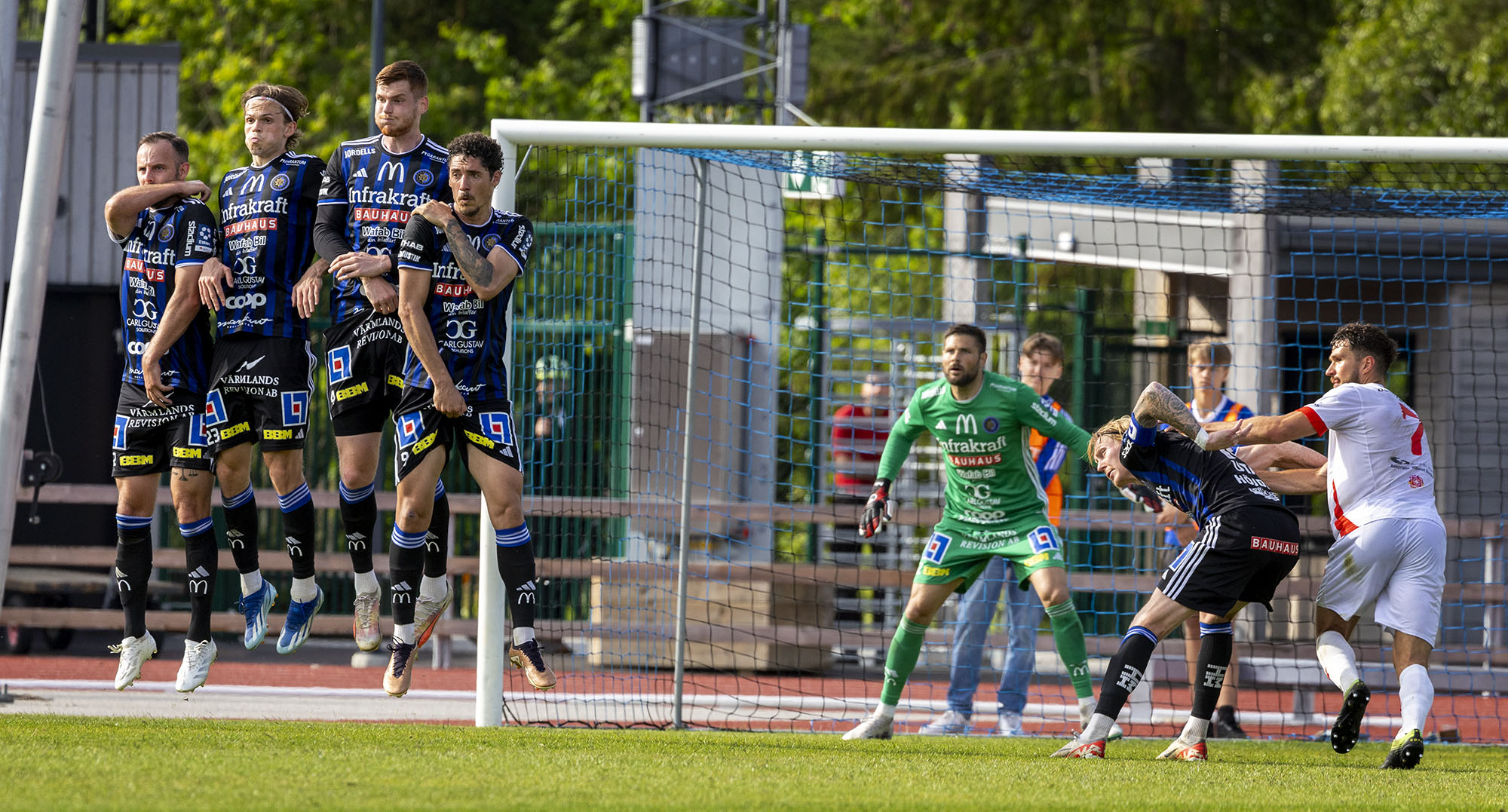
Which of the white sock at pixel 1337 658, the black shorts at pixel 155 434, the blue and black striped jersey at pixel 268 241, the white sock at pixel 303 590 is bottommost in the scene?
the white sock at pixel 1337 658

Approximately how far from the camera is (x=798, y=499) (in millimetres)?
14586

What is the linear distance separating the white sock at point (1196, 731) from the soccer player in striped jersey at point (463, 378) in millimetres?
2910

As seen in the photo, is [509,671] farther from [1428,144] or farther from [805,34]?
[805,34]

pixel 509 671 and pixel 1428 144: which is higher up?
pixel 1428 144

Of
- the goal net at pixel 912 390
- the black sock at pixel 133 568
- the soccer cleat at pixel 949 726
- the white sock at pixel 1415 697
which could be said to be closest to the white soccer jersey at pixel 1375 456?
the white sock at pixel 1415 697

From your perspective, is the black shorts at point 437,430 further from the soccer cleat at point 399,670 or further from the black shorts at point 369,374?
the soccer cleat at point 399,670

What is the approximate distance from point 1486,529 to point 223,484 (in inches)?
323

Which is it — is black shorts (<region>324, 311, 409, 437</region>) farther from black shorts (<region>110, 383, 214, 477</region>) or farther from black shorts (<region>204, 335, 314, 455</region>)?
black shorts (<region>110, 383, 214, 477</region>)

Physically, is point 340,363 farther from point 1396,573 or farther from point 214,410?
point 1396,573

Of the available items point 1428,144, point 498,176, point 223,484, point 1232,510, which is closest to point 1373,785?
point 1232,510

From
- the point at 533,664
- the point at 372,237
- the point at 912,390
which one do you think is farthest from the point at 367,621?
the point at 912,390

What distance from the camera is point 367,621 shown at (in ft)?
23.1

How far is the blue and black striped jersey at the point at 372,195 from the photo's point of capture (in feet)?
22.6

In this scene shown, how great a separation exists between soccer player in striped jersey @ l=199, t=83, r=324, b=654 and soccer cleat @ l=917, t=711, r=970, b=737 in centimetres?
351
